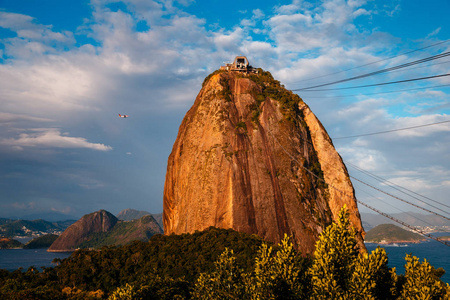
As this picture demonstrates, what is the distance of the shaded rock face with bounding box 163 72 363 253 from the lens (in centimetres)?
5225

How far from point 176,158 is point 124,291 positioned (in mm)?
41339

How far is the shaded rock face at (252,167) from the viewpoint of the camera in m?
52.2

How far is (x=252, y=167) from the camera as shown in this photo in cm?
5578

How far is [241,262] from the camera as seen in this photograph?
41.6 meters

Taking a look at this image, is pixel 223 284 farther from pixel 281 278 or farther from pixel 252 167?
pixel 252 167

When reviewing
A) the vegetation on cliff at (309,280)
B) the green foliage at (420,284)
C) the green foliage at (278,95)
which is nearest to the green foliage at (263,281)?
the vegetation on cliff at (309,280)

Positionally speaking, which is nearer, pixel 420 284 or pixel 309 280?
pixel 420 284

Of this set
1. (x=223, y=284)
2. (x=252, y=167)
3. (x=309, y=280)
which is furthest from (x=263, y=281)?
(x=252, y=167)

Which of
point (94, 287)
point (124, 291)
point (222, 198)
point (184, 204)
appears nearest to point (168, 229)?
point (184, 204)

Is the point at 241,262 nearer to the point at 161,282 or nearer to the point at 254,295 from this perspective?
the point at 161,282

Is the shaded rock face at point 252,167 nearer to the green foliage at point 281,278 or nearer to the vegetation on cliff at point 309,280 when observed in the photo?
the vegetation on cliff at point 309,280

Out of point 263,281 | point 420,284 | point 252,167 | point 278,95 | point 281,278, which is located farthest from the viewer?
point 278,95

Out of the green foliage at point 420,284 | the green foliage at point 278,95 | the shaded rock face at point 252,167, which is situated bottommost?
the green foliage at point 420,284

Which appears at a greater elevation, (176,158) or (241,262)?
(176,158)
